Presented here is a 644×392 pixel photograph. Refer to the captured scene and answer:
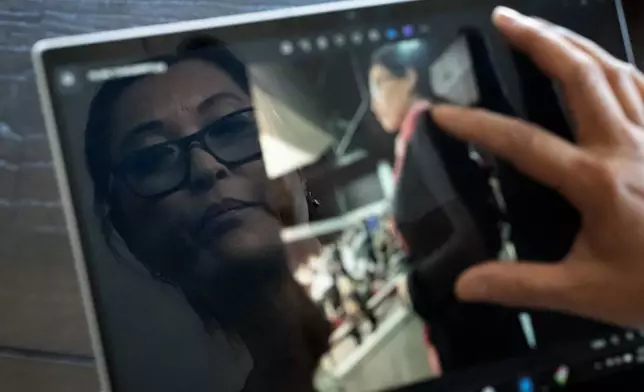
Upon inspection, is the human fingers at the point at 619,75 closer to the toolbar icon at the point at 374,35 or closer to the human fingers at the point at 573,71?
the human fingers at the point at 573,71

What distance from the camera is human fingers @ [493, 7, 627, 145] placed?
1.61 ft

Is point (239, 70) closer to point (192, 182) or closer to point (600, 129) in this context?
point (192, 182)

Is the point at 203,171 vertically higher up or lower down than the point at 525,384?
higher up

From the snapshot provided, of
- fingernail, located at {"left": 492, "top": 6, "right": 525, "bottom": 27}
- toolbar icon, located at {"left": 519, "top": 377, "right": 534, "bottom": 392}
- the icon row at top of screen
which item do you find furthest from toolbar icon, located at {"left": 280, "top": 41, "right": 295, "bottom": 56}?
toolbar icon, located at {"left": 519, "top": 377, "right": 534, "bottom": 392}

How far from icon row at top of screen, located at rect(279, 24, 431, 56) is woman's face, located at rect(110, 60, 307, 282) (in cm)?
4

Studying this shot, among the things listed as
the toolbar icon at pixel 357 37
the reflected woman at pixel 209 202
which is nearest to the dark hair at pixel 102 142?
the reflected woman at pixel 209 202

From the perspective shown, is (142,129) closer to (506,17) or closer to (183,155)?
(183,155)

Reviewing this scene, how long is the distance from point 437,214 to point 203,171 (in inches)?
5.3

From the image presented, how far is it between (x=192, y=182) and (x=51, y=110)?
0.26ft

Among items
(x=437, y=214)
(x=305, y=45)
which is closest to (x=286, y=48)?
(x=305, y=45)

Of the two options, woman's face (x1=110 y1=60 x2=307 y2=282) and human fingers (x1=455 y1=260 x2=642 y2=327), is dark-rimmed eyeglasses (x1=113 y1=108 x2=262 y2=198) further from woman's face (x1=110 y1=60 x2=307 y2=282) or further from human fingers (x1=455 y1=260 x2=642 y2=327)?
human fingers (x1=455 y1=260 x2=642 y2=327)

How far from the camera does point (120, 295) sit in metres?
0.46

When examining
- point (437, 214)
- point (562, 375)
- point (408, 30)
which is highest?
point (408, 30)

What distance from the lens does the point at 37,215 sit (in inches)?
21.5
